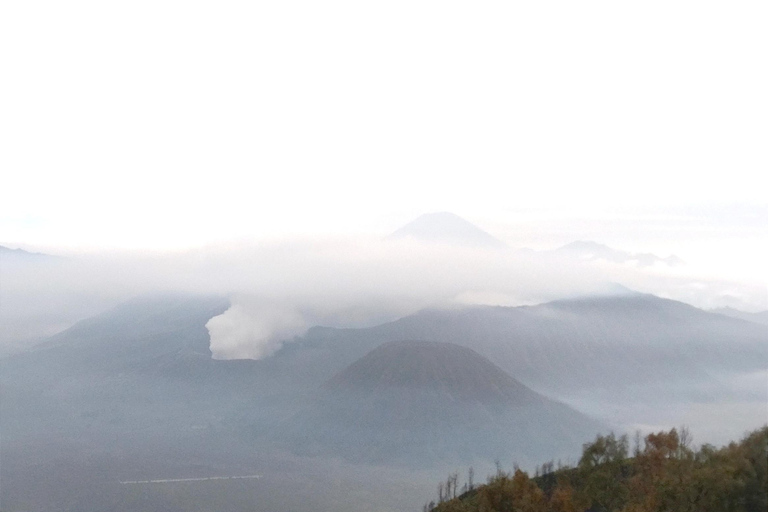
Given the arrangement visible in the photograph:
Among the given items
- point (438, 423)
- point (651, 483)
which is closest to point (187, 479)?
point (438, 423)

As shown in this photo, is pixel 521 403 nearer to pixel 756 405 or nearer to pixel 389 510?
pixel 756 405

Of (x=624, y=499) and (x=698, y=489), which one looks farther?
(x=624, y=499)

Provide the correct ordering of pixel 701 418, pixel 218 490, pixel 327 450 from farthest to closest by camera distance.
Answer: pixel 701 418 → pixel 327 450 → pixel 218 490

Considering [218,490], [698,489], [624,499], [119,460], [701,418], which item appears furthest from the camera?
[701,418]

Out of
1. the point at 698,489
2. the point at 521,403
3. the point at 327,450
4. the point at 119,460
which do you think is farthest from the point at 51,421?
the point at 698,489

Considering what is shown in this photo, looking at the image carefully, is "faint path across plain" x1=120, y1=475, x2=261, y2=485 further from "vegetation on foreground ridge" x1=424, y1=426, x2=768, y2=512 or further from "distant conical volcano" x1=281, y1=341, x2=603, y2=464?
"vegetation on foreground ridge" x1=424, y1=426, x2=768, y2=512

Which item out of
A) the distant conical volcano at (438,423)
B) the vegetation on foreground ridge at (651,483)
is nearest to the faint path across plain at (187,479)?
the distant conical volcano at (438,423)

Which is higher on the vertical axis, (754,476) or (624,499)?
(754,476)

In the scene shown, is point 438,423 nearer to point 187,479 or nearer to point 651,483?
point 187,479

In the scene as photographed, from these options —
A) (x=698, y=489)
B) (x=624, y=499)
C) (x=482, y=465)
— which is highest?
(x=698, y=489)
